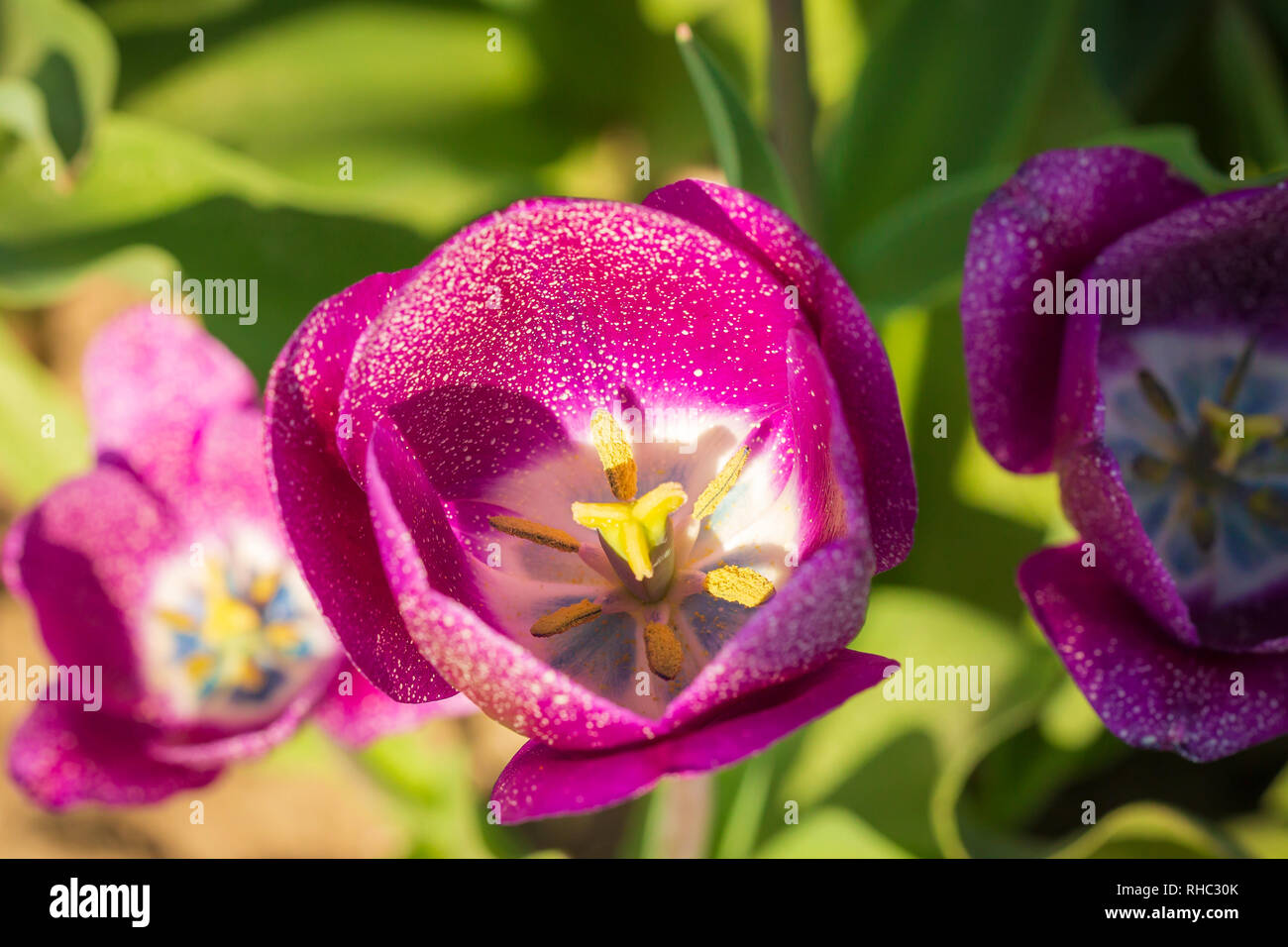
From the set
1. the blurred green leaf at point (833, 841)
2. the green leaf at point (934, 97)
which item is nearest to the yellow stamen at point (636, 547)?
the blurred green leaf at point (833, 841)

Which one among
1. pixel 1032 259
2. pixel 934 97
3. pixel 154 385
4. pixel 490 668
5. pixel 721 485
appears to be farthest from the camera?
pixel 934 97

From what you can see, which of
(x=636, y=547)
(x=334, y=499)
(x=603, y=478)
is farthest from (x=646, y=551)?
(x=334, y=499)

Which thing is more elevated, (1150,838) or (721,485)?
(721,485)

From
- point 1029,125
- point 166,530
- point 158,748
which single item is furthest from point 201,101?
point 1029,125

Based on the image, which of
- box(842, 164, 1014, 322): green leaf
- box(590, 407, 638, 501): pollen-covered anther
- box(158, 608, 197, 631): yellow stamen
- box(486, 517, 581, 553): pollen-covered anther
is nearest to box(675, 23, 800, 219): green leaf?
box(842, 164, 1014, 322): green leaf

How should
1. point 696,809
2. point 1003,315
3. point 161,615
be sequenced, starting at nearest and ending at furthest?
1. point 1003,315
2. point 696,809
3. point 161,615

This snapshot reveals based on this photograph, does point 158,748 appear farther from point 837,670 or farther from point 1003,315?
point 1003,315

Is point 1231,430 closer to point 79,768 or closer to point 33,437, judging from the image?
point 79,768
